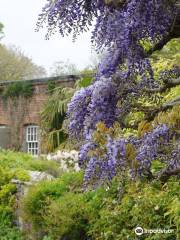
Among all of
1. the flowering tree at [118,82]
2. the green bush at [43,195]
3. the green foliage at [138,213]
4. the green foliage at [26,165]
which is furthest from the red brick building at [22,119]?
the flowering tree at [118,82]

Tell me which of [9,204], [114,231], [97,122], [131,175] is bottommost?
[9,204]

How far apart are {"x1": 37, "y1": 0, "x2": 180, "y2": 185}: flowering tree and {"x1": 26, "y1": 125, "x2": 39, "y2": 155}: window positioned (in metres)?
17.5

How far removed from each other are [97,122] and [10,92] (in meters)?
18.6

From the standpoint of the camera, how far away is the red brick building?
2017 centimetres

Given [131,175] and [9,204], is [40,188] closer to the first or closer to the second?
[9,204]

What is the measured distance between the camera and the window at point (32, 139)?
2077 cm

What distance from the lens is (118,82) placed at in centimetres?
289

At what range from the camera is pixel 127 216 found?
4930 millimetres

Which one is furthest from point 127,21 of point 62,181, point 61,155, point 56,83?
A: point 56,83

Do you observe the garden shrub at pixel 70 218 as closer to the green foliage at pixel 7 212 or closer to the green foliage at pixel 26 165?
the green foliage at pixel 7 212

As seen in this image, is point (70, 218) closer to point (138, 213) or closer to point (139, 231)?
point (138, 213)

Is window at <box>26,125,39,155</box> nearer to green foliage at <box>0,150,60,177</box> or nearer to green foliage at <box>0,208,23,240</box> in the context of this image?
green foliage at <box>0,150,60,177</box>

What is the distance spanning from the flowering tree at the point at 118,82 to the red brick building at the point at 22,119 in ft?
55.1

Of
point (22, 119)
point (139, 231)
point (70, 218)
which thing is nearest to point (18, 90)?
point (22, 119)
